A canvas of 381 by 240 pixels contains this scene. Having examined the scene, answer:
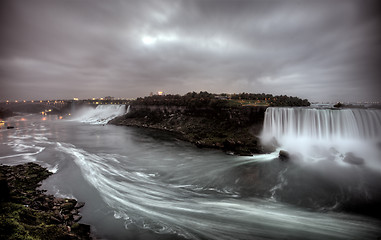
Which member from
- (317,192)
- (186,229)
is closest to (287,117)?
(317,192)

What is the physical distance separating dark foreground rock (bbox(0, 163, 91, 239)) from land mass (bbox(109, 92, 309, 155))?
16423 millimetres

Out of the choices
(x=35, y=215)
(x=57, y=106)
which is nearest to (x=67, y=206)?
(x=35, y=215)

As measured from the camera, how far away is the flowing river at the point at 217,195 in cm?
771

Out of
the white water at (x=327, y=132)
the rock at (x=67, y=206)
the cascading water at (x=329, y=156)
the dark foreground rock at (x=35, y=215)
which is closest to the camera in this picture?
the dark foreground rock at (x=35, y=215)

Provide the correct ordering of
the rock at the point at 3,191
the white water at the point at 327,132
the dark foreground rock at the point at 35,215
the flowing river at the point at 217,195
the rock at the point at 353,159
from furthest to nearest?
the white water at the point at 327,132
the rock at the point at 353,159
the flowing river at the point at 217,195
the rock at the point at 3,191
the dark foreground rock at the point at 35,215

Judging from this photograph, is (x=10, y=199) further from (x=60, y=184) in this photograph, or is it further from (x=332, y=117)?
(x=332, y=117)

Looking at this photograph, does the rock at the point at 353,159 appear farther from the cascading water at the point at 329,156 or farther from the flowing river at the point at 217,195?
the flowing river at the point at 217,195

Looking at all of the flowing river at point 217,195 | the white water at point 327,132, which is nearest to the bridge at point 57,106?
the flowing river at point 217,195

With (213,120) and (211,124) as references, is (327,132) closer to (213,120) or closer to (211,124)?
(211,124)

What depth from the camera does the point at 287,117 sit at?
80.1ft

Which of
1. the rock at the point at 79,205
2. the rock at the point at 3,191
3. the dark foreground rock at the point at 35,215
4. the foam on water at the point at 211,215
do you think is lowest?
the foam on water at the point at 211,215

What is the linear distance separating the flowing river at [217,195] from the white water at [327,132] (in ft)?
10.1

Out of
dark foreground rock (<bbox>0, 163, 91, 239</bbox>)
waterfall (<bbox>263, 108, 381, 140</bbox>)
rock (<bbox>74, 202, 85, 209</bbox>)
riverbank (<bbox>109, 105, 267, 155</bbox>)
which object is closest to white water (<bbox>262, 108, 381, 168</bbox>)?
waterfall (<bbox>263, 108, 381, 140</bbox>)

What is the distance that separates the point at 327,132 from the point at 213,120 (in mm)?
18099
